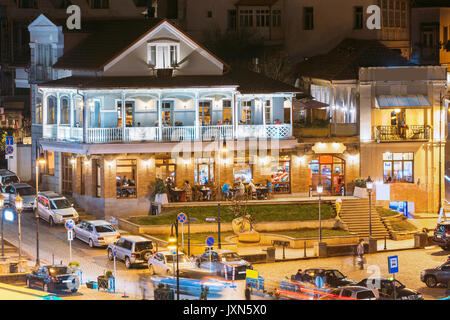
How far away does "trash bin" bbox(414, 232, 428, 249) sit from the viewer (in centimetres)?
6253

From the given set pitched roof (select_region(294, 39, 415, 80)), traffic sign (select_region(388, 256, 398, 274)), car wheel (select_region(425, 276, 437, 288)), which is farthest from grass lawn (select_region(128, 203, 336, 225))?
traffic sign (select_region(388, 256, 398, 274))

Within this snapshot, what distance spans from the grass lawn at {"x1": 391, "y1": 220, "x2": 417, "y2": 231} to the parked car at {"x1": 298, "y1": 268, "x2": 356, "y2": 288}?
54.0ft

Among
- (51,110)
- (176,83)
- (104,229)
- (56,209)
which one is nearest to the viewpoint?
(104,229)

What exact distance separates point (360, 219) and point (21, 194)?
22716 millimetres

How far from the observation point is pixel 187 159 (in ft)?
225

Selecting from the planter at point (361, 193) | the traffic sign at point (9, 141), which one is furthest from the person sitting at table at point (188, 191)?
the traffic sign at point (9, 141)

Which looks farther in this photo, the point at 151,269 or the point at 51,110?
the point at 51,110

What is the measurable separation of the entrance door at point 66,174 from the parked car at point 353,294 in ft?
94.2

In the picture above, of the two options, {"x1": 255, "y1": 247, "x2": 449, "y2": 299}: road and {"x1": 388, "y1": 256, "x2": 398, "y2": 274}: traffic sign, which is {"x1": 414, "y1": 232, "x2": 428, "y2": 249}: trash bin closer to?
{"x1": 255, "y1": 247, "x2": 449, "y2": 299}: road

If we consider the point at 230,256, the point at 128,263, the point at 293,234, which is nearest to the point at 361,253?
the point at 293,234

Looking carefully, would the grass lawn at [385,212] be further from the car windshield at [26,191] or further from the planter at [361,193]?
the car windshield at [26,191]

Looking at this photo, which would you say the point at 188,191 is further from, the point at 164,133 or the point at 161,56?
the point at 161,56

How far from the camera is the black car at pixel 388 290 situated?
47031 millimetres

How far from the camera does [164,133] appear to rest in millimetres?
67938
